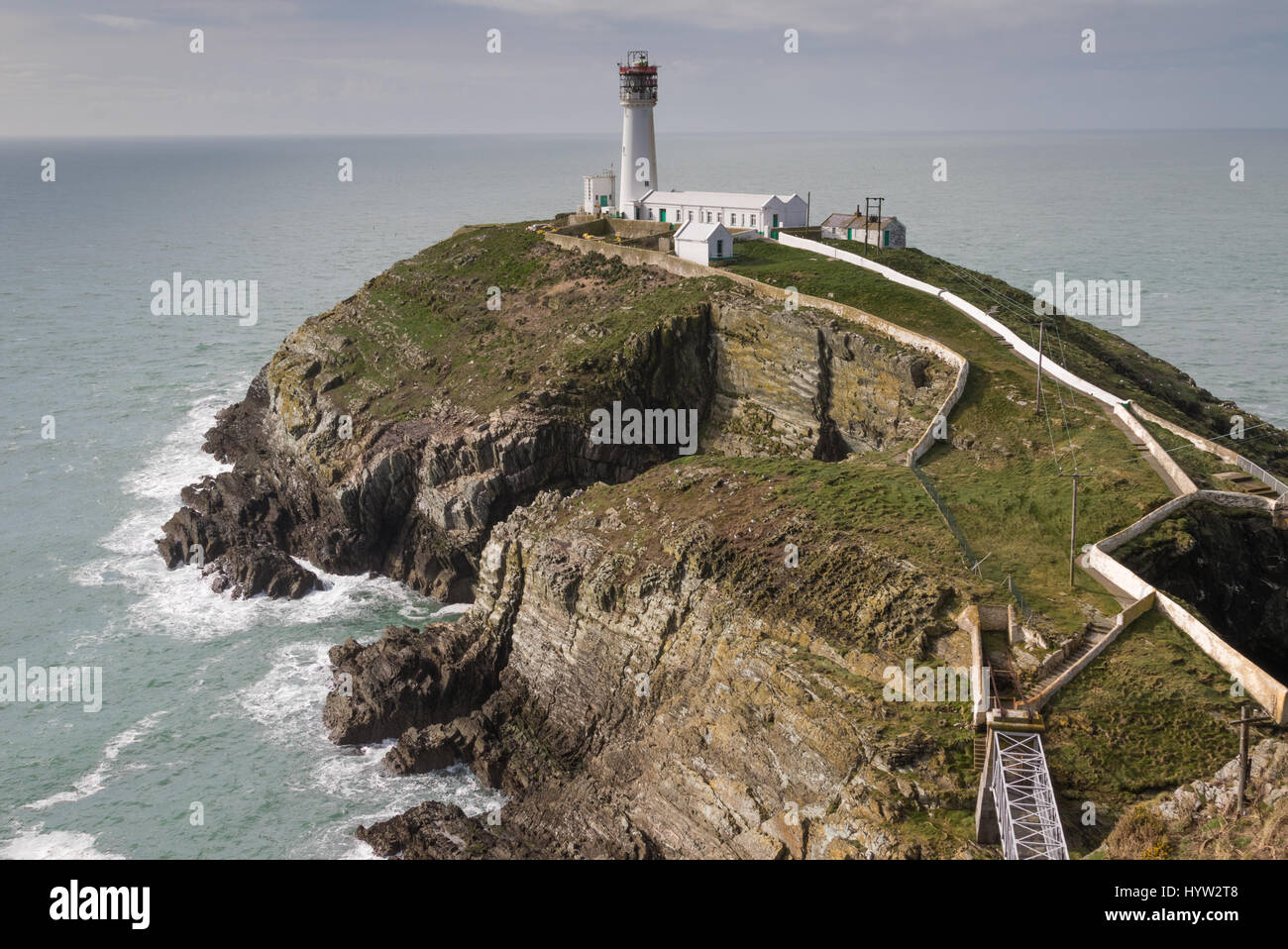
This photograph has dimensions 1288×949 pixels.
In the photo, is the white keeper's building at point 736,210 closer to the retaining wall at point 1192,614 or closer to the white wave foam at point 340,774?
the retaining wall at point 1192,614

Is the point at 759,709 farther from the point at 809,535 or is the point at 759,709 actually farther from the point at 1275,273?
the point at 1275,273

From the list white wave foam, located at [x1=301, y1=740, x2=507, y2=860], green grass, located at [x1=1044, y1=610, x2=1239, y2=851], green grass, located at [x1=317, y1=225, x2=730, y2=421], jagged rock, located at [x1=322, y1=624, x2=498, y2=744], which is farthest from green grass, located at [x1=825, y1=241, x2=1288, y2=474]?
white wave foam, located at [x1=301, y1=740, x2=507, y2=860]

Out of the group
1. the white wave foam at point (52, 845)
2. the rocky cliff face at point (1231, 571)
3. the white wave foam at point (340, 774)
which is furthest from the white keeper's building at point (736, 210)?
the white wave foam at point (52, 845)

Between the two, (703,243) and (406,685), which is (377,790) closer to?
(406,685)

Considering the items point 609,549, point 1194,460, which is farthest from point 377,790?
point 1194,460

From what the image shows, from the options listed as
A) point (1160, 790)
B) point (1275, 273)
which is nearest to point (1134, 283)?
point (1275, 273)
